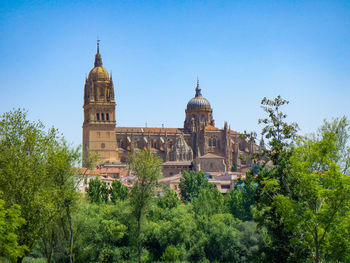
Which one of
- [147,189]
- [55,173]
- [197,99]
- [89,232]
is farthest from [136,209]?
[197,99]

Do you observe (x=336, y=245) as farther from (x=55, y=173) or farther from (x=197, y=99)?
(x=197, y=99)

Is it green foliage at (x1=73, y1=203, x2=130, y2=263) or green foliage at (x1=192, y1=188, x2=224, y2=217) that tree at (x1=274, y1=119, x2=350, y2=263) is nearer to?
green foliage at (x1=73, y1=203, x2=130, y2=263)

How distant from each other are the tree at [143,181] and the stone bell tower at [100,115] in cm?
7156

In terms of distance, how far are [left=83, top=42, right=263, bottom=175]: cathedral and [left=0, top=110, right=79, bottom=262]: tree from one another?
82057mm

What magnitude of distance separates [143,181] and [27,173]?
1591 centimetres

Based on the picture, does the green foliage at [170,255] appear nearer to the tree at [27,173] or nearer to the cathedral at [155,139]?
the tree at [27,173]

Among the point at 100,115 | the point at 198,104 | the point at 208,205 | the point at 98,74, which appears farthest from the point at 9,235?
the point at 198,104

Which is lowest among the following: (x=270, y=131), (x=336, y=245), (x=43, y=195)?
(x=336, y=245)

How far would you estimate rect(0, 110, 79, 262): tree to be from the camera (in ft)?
85.0

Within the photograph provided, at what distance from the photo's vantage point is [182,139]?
396 ft

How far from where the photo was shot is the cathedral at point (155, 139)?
4459 inches

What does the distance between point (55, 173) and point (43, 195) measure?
18.8ft

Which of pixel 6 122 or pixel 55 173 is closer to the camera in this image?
pixel 6 122

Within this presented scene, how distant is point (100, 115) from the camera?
117 m
